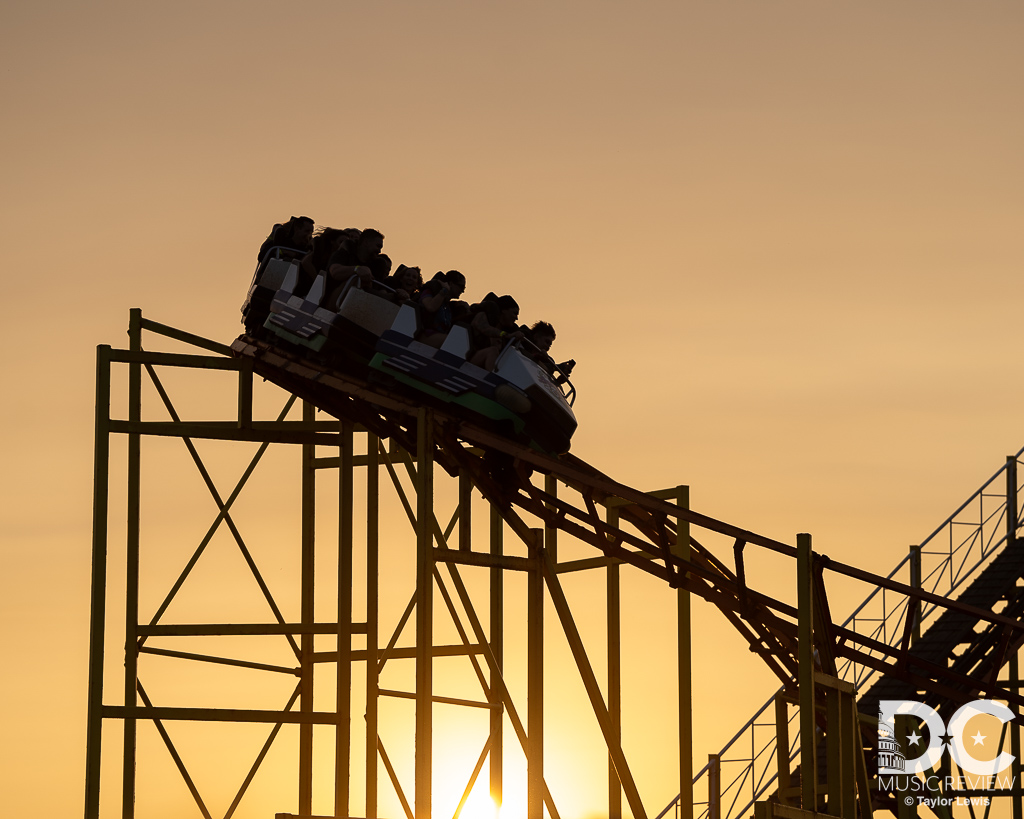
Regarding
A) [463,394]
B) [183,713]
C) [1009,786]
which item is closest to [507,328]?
[463,394]

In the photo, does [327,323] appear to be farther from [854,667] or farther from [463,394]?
[854,667]

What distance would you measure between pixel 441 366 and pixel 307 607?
457cm

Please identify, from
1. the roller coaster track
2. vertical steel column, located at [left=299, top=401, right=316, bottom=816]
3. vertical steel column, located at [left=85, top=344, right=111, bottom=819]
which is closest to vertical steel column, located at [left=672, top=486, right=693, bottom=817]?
the roller coaster track

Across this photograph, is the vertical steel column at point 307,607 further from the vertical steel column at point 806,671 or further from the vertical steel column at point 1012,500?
the vertical steel column at point 1012,500

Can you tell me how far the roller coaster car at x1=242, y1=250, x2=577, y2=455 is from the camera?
17.9 meters

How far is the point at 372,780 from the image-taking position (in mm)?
20016

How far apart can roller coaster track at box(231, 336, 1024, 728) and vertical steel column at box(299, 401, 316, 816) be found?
2.23 m

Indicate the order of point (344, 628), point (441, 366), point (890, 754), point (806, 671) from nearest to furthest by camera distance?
point (806, 671) < point (441, 366) < point (890, 754) < point (344, 628)

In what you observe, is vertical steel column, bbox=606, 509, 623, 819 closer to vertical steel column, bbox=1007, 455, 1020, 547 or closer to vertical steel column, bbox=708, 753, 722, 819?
vertical steel column, bbox=708, 753, 722, 819

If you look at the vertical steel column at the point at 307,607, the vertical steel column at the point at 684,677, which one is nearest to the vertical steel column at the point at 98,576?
the vertical steel column at the point at 307,607

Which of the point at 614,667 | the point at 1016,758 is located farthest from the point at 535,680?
the point at 1016,758

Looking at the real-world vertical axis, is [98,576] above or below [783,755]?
above

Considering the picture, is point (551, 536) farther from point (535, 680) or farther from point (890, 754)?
point (890, 754)

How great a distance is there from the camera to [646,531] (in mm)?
18906
